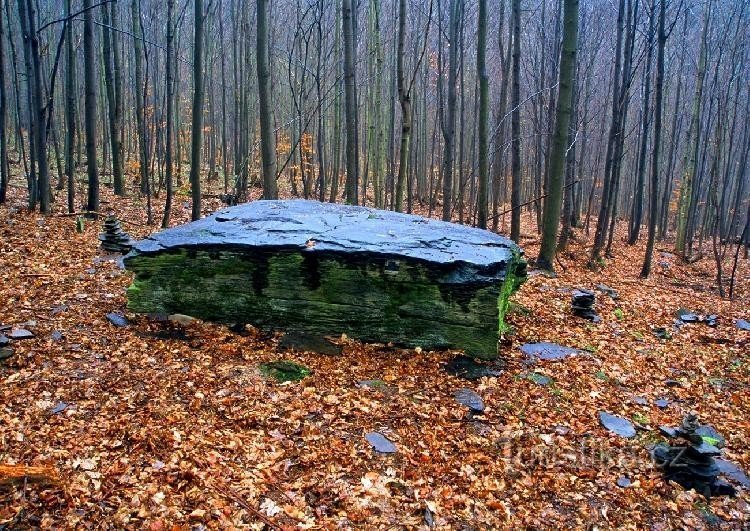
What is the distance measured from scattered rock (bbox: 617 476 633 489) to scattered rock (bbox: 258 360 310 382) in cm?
305

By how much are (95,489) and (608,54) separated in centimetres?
2795

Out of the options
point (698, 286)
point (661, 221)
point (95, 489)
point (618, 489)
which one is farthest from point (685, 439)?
point (661, 221)

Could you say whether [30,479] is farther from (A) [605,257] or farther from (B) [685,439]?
(A) [605,257]

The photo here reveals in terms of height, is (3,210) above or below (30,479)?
above

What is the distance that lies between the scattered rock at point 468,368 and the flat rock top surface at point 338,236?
3.80 ft

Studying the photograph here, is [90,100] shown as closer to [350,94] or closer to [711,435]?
[350,94]

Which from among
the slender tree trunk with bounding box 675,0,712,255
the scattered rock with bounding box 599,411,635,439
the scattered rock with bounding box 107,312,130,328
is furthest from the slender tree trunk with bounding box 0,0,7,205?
the slender tree trunk with bounding box 675,0,712,255

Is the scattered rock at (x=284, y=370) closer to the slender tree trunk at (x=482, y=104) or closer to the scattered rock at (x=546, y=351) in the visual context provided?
the scattered rock at (x=546, y=351)

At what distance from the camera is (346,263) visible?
585 cm

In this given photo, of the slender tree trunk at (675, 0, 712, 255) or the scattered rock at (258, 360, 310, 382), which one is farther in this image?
the slender tree trunk at (675, 0, 712, 255)

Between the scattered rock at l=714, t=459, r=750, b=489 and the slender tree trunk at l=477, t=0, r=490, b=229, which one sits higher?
the slender tree trunk at l=477, t=0, r=490, b=229

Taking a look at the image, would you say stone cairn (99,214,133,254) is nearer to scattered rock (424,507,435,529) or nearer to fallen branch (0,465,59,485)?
fallen branch (0,465,59,485)

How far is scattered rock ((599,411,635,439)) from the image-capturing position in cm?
476

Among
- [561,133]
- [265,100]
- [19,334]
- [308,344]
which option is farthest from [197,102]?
[561,133]
